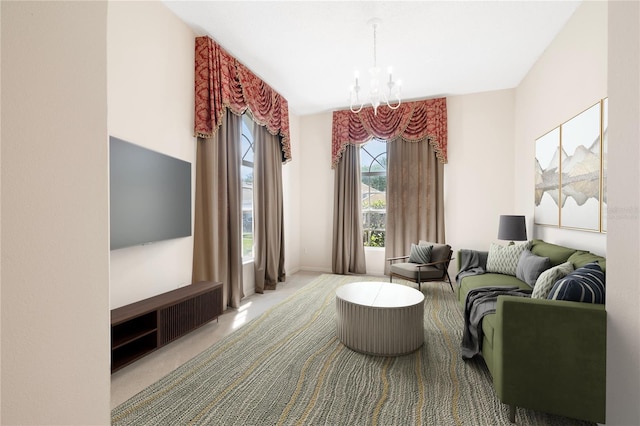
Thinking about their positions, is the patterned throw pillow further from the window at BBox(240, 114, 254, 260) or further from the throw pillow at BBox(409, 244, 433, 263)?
the window at BBox(240, 114, 254, 260)

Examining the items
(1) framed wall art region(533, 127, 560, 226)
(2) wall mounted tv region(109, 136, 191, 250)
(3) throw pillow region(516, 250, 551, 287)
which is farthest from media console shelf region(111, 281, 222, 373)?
(1) framed wall art region(533, 127, 560, 226)

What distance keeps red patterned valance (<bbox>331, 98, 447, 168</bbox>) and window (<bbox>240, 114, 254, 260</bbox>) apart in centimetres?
165

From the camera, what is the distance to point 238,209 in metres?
3.81

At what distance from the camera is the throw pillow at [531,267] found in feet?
9.20

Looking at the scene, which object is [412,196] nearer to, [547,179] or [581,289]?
[547,179]

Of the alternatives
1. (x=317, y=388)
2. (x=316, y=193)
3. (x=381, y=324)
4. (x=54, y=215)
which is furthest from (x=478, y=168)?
(x=54, y=215)

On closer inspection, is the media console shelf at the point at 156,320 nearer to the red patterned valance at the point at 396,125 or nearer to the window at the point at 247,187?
the window at the point at 247,187

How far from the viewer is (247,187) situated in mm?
4547

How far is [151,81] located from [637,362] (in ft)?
12.5

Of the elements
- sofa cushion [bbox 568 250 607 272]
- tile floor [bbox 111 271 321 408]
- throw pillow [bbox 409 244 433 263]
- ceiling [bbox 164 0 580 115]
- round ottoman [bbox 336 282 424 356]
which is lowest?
tile floor [bbox 111 271 321 408]

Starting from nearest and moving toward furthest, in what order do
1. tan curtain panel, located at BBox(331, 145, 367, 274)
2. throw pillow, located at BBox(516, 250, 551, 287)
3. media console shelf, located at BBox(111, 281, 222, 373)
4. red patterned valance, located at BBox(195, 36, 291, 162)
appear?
media console shelf, located at BBox(111, 281, 222, 373), throw pillow, located at BBox(516, 250, 551, 287), red patterned valance, located at BBox(195, 36, 291, 162), tan curtain panel, located at BBox(331, 145, 367, 274)

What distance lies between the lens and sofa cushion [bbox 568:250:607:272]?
2.27 metres

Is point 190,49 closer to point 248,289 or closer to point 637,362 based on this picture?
point 248,289

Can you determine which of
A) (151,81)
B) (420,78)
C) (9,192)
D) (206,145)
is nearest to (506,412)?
(9,192)
